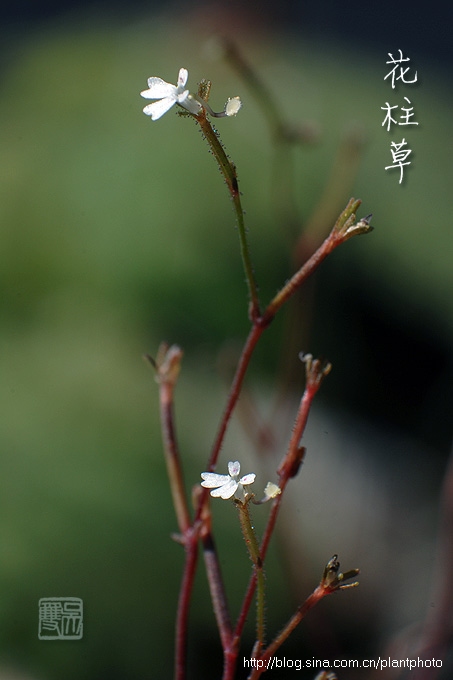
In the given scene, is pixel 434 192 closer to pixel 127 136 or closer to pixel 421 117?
pixel 421 117

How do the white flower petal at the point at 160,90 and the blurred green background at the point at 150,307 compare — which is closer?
the white flower petal at the point at 160,90

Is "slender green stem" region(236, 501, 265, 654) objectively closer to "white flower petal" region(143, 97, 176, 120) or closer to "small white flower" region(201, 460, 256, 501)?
"small white flower" region(201, 460, 256, 501)

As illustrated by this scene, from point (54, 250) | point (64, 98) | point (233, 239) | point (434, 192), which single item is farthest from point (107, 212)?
point (434, 192)

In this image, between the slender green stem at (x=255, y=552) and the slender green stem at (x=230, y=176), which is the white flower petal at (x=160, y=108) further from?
the slender green stem at (x=255, y=552)

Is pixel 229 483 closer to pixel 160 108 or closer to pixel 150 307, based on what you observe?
pixel 160 108

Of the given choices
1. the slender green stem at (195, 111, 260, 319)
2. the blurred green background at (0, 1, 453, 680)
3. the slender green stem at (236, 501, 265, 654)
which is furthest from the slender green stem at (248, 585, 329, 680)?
the blurred green background at (0, 1, 453, 680)

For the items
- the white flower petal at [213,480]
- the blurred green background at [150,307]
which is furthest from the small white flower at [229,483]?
the blurred green background at [150,307]
